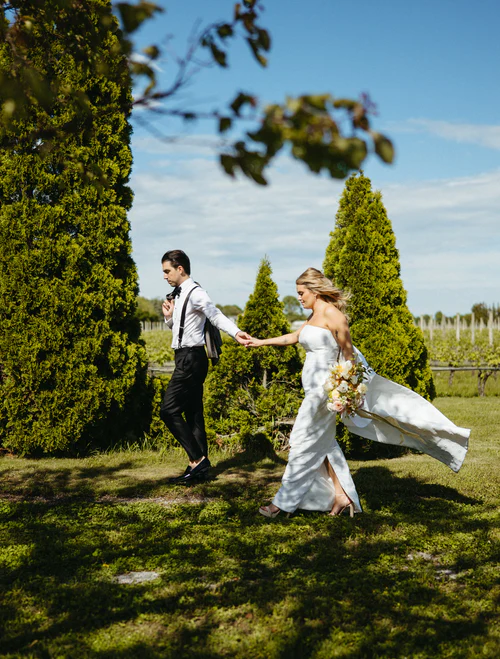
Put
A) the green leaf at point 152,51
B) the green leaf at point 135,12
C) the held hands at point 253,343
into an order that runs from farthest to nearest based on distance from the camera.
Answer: the held hands at point 253,343
the green leaf at point 152,51
the green leaf at point 135,12

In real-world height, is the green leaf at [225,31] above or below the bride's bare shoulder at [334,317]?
above

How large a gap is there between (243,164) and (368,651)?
2.57 m

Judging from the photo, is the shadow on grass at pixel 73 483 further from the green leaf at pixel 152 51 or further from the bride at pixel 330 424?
the green leaf at pixel 152 51

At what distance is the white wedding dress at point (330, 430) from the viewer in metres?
5.49

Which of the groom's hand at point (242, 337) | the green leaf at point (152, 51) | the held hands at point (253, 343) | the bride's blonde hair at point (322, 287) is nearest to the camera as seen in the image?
the green leaf at point (152, 51)

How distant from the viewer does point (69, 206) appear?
27.9 ft

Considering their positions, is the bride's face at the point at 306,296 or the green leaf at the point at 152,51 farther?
the bride's face at the point at 306,296

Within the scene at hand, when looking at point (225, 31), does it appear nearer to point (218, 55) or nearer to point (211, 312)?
point (218, 55)

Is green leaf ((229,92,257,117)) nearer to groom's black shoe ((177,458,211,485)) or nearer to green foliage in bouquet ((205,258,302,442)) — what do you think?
groom's black shoe ((177,458,211,485))

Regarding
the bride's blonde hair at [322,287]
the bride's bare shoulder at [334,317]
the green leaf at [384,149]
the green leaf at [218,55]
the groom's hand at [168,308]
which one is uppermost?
the green leaf at [218,55]

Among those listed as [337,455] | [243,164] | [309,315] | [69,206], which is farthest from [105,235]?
[243,164]

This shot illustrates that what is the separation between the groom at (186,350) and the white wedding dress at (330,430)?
48.9 inches

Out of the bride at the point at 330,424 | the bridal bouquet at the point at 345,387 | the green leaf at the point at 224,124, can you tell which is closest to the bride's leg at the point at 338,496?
the bride at the point at 330,424

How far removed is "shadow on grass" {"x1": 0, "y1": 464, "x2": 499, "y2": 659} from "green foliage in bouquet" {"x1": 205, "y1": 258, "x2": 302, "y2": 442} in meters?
2.61
